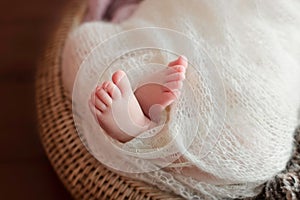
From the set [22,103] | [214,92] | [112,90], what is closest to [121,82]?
[112,90]

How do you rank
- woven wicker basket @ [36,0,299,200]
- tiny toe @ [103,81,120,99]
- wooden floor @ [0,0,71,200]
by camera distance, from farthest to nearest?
wooden floor @ [0,0,71,200]
woven wicker basket @ [36,0,299,200]
tiny toe @ [103,81,120,99]

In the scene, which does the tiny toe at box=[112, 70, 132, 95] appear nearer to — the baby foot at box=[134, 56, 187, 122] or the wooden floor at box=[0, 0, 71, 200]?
the baby foot at box=[134, 56, 187, 122]

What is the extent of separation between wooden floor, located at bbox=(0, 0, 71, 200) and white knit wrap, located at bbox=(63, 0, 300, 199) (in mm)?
368

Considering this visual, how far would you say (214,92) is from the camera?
2.51 ft

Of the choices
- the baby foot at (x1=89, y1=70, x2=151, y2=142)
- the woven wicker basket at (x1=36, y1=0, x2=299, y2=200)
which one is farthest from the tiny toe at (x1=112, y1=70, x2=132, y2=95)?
the woven wicker basket at (x1=36, y1=0, x2=299, y2=200)

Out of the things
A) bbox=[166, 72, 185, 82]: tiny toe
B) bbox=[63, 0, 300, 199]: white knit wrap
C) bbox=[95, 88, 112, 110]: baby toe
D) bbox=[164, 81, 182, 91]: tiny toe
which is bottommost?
bbox=[63, 0, 300, 199]: white knit wrap

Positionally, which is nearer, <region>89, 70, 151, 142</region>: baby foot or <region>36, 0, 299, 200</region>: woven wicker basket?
<region>89, 70, 151, 142</region>: baby foot

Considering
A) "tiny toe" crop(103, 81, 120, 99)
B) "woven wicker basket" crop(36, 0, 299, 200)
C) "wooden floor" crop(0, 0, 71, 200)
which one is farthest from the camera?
"wooden floor" crop(0, 0, 71, 200)

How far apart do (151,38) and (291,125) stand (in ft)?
0.76

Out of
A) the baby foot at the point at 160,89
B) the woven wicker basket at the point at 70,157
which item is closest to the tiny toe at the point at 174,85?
the baby foot at the point at 160,89

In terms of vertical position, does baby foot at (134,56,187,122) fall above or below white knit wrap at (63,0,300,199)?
above

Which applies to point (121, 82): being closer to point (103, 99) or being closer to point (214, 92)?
point (103, 99)

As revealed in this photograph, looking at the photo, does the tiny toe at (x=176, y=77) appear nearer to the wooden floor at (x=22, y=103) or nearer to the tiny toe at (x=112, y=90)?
the tiny toe at (x=112, y=90)

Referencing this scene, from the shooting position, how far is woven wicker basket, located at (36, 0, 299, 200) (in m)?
0.81
